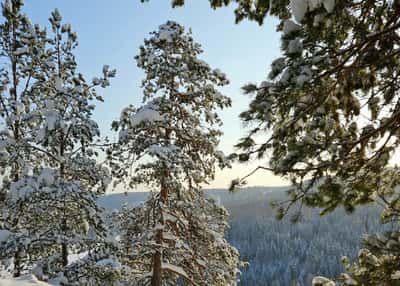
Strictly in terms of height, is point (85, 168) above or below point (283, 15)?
below

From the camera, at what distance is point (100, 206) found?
7.32 m

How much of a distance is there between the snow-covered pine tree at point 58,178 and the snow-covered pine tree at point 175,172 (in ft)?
Answer: 3.15

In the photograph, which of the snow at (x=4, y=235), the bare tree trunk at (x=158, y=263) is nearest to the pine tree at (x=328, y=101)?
the bare tree trunk at (x=158, y=263)

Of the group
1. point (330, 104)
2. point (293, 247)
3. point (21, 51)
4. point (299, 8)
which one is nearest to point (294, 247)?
point (293, 247)

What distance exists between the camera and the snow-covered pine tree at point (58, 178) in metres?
6.74

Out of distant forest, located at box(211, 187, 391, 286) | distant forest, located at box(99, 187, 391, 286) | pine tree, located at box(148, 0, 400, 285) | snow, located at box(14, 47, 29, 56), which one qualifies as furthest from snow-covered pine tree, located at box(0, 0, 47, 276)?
distant forest, located at box(99, 187, 391, 286)

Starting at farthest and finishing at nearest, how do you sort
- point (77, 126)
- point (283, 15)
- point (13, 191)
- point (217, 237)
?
1. point (217, 237)
2. point (77, 126)
3. point (13, 191)
4. point (283, 15)

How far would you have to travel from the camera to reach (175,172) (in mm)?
7777

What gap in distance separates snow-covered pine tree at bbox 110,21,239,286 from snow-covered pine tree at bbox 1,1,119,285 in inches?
37.8

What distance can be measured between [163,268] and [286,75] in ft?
21.6

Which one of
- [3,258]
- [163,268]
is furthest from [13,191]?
[163,268]

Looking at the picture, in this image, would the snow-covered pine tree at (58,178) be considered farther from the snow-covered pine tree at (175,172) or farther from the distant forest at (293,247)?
the distant forest at (293,247)

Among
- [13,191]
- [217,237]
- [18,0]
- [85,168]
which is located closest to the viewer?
[13,191]

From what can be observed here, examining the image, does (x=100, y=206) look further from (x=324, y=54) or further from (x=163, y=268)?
(x=324, y=54)
